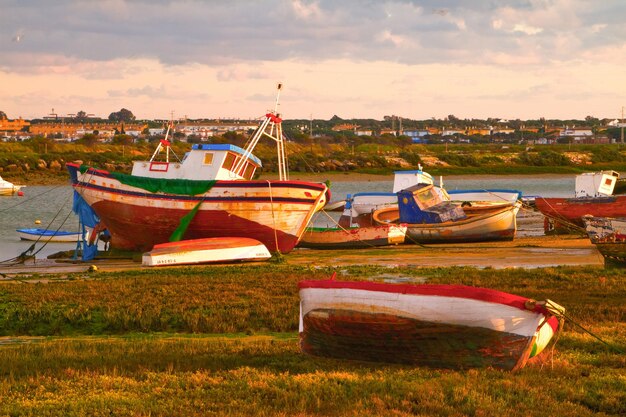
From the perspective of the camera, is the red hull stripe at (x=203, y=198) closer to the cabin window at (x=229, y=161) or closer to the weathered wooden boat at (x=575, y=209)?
the cabin window at (x=229, y=161)

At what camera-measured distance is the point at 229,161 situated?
33.8m

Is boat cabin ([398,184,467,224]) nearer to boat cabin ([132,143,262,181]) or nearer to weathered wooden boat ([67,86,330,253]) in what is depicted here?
weathered wooden boat ([67,86,330,253])

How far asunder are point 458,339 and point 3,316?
33.7ft

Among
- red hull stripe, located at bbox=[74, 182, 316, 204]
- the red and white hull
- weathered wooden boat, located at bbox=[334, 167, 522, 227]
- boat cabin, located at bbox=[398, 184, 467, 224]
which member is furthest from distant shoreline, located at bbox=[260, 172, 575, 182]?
red hull stripe, located at bbox=[74, 182, 316, 204]

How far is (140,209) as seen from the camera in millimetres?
33406

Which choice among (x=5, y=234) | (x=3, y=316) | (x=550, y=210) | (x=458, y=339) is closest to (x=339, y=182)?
(x=5, y=234)

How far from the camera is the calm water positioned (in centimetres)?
4172

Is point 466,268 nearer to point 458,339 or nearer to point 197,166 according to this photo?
point 197,166

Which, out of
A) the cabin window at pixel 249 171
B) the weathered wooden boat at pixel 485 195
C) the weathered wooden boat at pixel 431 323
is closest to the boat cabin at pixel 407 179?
the weathered wooden boat at pixel 485 195

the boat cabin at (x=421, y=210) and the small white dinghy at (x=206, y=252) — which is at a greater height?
the boat cabin at (x=421, y=210)

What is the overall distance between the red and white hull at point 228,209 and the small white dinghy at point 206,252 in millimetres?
1199

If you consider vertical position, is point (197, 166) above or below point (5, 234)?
above

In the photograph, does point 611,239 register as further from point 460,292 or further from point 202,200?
point 202,200

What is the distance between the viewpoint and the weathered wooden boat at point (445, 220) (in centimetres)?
3578
